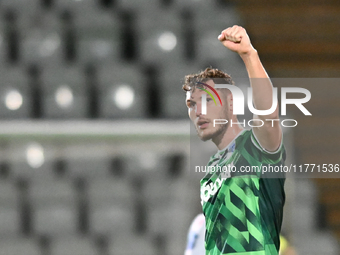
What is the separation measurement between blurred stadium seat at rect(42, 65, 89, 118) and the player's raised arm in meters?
0.97

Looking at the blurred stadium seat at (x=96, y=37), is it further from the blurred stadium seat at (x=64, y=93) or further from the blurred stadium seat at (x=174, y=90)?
the blurred stadium seat at (x=174, y=90)

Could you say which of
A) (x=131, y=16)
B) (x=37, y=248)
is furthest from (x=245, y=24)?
(x=37, y=248)

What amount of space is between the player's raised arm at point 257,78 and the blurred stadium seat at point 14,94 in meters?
1.01

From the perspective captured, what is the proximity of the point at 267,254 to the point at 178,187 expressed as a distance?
717mm

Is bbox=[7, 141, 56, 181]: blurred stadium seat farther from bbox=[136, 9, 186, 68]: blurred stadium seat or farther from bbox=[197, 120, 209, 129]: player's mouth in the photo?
bbox=[197, 120, 209, 129]: player's mouth

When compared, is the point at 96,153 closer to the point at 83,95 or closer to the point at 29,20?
the point at 83,95

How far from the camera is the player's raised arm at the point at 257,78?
43cm

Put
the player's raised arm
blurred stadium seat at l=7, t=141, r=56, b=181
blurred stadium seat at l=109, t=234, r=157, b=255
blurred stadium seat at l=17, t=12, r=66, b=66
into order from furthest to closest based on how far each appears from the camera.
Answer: blurred stadium seat at l=17, t=12, r=66, b=66 → blurred stadium seat at l=109, t=234, r=157, b=255 → blurred stadium seat at l=7, t=141, r=56, b=181 → the player's raised arm

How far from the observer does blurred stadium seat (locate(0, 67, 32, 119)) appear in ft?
4.41

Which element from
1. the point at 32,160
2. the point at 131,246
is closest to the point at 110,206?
the point at 131,246

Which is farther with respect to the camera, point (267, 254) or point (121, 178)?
point (121, 178)

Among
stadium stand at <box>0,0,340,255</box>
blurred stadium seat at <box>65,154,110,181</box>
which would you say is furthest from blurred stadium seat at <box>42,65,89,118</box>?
blurred stadium seat at <box>65,154,110,181</box>

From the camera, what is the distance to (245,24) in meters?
1.79

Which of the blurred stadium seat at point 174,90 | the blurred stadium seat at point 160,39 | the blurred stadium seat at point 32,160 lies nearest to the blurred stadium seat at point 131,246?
the blurred stadium seat at point 32,160
